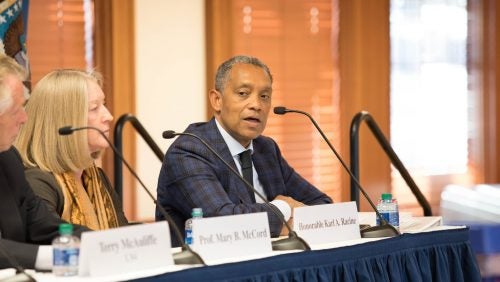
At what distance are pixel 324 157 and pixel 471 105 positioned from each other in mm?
1427

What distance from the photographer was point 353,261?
304cm

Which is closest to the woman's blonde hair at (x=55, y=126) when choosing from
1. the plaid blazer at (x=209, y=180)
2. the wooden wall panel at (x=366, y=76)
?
the plaid blazer at (x=209, y=180)

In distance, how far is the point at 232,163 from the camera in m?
3.74

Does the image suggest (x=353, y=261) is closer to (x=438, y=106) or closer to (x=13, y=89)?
(x=13, y=89)

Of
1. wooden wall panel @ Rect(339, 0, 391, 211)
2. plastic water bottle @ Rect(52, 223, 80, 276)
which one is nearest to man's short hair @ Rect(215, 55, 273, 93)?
plastic water bottle @ Rect(52, 223, 80, 276)

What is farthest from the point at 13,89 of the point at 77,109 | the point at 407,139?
the point at 407,139

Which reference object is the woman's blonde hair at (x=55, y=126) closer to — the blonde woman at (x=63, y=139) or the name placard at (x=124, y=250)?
the blonde woman at (x=63, y=139)

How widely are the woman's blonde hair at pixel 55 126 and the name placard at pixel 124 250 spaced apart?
80cm

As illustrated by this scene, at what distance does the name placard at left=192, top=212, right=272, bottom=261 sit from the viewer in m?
2.74

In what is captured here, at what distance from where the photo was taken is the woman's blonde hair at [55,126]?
3.30m

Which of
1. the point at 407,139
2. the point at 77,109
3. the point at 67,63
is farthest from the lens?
the point at 407,139

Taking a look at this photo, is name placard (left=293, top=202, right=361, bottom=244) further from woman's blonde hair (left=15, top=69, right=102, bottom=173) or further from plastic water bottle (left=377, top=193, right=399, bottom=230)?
woman's blonde hair (left=15, top=69, right=102, bottom=173)

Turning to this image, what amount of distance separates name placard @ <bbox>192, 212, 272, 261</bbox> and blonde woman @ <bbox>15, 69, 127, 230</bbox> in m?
0.69

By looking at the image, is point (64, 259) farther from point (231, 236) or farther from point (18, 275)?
point (231, 236)
